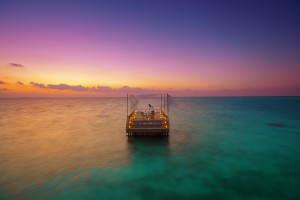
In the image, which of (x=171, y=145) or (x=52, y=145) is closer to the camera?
(x=171, y=145)

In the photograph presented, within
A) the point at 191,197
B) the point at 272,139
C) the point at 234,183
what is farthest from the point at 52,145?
→ the point at 272,139

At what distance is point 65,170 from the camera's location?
69.3ft

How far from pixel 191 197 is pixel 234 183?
5.20 m

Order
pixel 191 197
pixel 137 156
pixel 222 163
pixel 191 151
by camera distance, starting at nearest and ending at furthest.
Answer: pixel 191 197
pixel 222 163
pixel 137 156
pixel 191 151

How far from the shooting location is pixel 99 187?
17.1 metres

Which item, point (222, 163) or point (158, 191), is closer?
point (158, 191)

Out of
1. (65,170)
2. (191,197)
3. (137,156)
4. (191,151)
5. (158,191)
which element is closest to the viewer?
(191,197)

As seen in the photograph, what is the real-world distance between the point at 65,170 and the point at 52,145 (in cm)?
1315

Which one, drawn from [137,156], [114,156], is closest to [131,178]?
[137,156]

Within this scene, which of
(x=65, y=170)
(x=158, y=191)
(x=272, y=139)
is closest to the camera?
(x=158, y=191)

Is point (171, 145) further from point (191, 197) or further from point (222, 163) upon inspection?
point (191, 197)

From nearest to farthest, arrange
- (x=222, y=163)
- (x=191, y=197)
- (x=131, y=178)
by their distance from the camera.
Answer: (x=191, y=197) < (x=131, y=178) < (x=222, y=163)

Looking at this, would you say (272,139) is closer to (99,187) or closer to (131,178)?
(131,178)

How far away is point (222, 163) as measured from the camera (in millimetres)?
A: 22625
